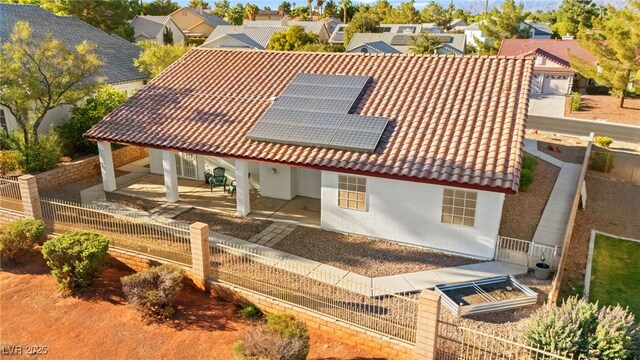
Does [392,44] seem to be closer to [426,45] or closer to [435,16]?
[426,45]

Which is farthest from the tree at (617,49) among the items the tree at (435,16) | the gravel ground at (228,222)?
the tree at (435,16)

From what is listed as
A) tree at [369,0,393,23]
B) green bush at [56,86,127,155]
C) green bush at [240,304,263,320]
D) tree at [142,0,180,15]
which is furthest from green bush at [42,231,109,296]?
tree at [369,0,393,23]

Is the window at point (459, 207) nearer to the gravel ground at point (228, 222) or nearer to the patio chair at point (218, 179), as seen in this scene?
the gravel ground at point (228, 222)

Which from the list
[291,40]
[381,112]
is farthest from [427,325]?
[291,40]

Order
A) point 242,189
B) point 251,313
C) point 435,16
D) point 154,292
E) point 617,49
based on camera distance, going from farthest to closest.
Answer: point 435,16 < point 617,49 < point 242,189 < point 251,313 < point 154,292

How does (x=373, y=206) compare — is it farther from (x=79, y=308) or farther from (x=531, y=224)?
(x=79, y=308)

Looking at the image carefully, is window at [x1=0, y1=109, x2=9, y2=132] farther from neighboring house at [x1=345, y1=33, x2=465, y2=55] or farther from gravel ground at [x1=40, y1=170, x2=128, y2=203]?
neighboring house at [x1=345, y1=33, x2=465, y2=55]
